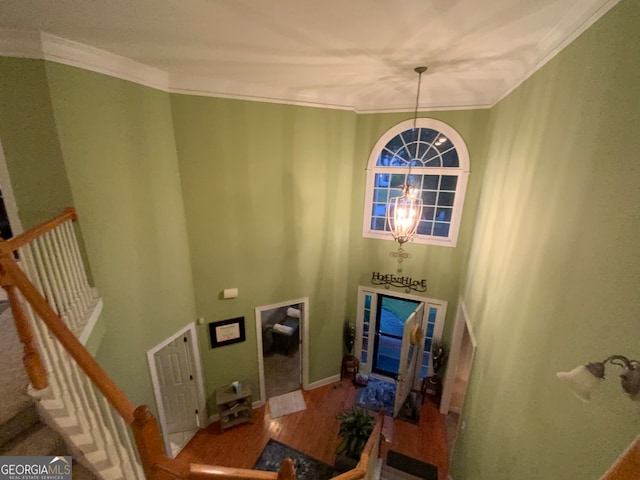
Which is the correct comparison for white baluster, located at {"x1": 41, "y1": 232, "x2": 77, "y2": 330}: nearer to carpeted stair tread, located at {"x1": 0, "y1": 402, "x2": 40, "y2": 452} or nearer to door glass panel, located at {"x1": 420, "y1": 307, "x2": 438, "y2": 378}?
carpeted stair tread, located at {"x1": 0, "y1": 402, "x2": 40, "y2": 452}

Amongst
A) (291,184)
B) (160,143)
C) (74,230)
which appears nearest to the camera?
(74,230)

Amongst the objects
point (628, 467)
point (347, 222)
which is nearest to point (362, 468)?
point (628, 467)

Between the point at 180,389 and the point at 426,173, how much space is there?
18.4 feet

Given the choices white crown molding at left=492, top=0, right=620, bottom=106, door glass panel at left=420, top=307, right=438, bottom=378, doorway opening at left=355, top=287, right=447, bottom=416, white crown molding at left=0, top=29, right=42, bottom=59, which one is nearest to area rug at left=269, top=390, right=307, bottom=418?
doorway opening at left=355, top=287, right=447, bottom=416

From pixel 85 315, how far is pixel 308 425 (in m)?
4.19

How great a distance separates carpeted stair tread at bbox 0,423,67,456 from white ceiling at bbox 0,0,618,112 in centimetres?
292

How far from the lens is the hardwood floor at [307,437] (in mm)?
4508

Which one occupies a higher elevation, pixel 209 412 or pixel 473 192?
pixel 473 192

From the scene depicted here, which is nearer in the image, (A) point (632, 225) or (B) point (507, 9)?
(A) point (632, 225)

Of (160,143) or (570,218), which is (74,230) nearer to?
(160,143)

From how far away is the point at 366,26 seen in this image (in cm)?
227

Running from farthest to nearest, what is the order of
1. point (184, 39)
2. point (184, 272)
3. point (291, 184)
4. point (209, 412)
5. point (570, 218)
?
point (209, 412), point (291, 184), point (184, 272), point (184, 39), point (570, 218)

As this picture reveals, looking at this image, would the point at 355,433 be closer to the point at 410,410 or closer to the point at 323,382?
the point at 410,410

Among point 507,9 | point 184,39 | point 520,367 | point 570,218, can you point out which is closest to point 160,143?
point 184,39
